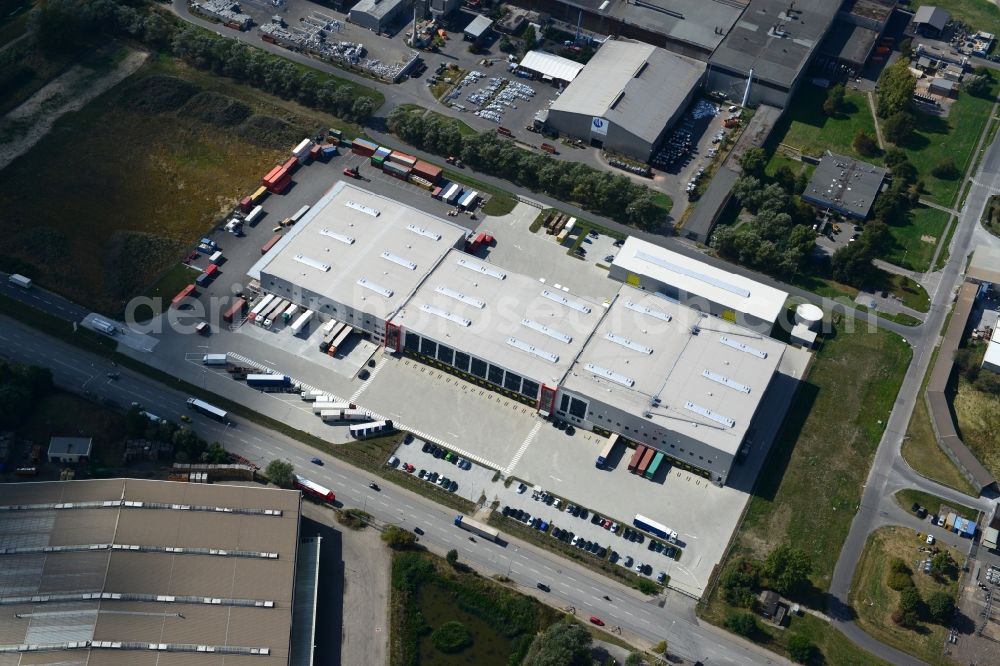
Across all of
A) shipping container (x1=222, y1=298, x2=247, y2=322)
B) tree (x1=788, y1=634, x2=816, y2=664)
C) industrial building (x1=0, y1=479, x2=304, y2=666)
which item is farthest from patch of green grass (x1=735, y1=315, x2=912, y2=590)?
shipping container (x1=222, y1=298, x2=247, y2=322)

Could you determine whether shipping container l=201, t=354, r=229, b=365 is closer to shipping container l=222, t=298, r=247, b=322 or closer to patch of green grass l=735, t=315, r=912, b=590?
shipping container l=222, t=298, r=247, b=322

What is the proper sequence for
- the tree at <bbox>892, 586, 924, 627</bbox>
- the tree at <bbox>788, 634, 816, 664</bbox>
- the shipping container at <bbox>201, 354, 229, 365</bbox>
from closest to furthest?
1. the tree at <bbox>788, 634, 816, 664</bbox>
2. the tree at <bbox>892, 586, 924, 627</bbox>
3. the shipping container at <bbox>201, 354, 229, 365</bbox>

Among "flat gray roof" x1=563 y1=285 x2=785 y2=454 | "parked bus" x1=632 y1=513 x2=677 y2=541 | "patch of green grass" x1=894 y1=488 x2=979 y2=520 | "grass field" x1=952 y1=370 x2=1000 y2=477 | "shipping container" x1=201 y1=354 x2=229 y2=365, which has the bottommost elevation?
"parked bus" x1=632 y1=513 x2=677 y2=541

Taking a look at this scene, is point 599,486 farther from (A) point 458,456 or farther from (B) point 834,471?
(B) point 834,471

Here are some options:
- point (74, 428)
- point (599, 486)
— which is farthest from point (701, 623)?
point (74, 428)

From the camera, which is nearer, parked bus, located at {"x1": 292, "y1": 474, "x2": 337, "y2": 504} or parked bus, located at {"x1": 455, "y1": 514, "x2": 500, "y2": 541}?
parked bus, located at {"x1": 455, "y1": 514, "x2": 500, "y2": 541}

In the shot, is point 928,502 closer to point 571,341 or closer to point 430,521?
point 571,341
